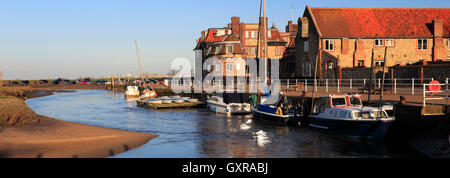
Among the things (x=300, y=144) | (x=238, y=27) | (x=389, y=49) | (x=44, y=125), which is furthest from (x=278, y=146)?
(x=238, y=27)

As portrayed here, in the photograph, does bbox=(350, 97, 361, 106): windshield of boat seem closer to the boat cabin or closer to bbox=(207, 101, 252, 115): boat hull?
the boat cabin

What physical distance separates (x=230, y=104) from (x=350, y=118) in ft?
63.0

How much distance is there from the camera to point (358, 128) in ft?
80.2

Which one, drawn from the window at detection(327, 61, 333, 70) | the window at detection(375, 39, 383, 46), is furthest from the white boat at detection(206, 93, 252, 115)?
the window at detection(375, 39, 383, 46)

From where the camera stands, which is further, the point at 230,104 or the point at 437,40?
the point at 437,40

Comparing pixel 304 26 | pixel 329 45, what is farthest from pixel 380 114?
pixel 304 26

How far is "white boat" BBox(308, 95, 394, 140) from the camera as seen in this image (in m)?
23.7

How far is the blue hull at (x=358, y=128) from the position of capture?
23553mm

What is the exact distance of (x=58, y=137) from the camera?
26094mm

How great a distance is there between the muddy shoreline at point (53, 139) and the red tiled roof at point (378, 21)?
126 feet

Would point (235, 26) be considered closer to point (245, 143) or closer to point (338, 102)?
point (338, 102)

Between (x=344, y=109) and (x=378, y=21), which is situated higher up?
(x=378, y=21)

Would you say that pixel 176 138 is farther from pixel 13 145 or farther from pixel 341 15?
pixel 341 15

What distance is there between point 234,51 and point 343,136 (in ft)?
170
